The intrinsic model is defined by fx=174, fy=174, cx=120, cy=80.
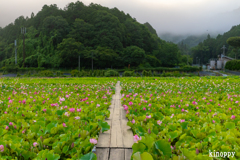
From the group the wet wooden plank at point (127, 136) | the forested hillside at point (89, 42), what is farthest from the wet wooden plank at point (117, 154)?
the forested hillside at point (89, 42)

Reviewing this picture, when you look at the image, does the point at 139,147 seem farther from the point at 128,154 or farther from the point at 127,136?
the point at 127,136

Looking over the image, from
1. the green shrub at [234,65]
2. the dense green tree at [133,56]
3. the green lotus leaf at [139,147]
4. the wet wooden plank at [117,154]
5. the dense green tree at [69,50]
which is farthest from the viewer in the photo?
the dense green tree at [133,56]

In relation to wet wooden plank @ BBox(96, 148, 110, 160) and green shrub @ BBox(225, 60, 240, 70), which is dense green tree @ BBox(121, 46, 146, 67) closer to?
green shrub @ BBox(225, 60, 240, 70)

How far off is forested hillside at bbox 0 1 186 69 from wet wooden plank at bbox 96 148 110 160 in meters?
39.5

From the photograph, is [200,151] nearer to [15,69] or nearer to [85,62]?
[15,69]

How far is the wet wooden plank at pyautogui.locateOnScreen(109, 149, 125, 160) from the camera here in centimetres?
200

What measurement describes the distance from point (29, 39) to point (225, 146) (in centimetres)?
6165

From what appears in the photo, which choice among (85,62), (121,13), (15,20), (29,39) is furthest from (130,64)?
(15,20)

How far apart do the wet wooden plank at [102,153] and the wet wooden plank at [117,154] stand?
5 cm

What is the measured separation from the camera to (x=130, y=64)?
47625 millimetres

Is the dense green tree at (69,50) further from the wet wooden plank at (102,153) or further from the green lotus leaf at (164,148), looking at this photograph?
the green lotus leaf at (164,148)

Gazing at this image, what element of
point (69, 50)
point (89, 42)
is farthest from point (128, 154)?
point (89, 42)

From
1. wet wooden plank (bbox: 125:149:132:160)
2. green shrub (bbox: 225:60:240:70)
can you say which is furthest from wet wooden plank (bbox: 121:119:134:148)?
green shrub (bbox: 225:60:240:70)

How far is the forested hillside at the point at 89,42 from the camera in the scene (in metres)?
43.2
